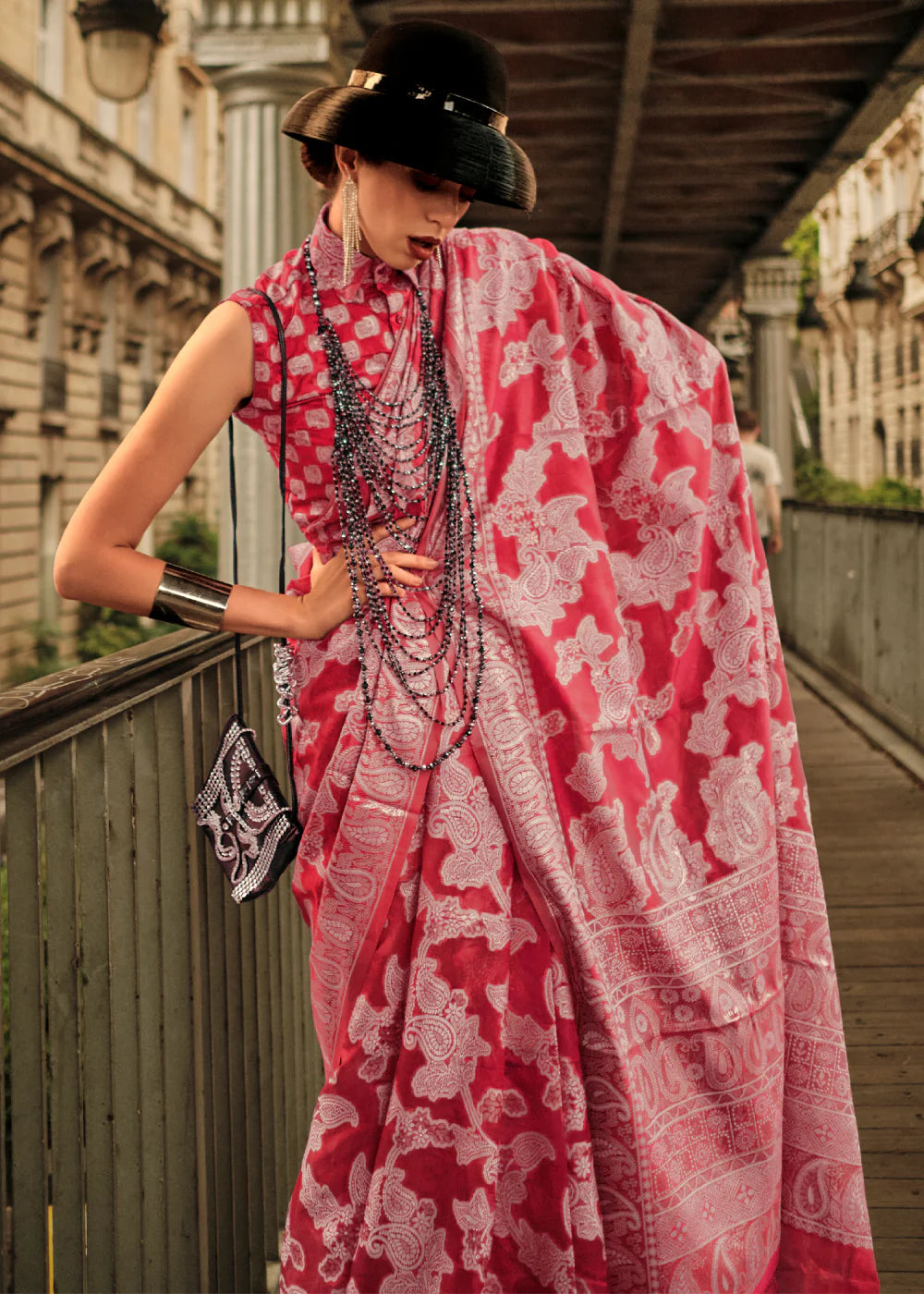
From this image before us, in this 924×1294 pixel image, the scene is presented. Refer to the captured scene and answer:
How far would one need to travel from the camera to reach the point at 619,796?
176 centimetres

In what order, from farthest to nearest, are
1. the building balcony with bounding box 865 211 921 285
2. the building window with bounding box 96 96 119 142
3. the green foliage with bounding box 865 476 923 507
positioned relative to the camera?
the building balcony with bounding box 865 211 921 285, the building window with bounding box 96 96 119 142, the green foliage with bounding box 865 476 923 507

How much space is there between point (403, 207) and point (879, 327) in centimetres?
4286

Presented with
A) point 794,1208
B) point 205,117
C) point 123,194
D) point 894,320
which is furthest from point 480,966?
point 894,320

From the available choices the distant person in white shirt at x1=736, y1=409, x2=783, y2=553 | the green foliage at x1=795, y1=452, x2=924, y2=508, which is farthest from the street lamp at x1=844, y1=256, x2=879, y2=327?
the green foliage at x1=795, y1=452, x2=924, y2=508

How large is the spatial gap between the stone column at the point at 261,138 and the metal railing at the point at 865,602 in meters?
3.34

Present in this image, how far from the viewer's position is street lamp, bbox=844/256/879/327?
13.6 metres

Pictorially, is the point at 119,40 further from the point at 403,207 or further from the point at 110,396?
the point at 110,396

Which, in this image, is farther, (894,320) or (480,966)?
(894,320)

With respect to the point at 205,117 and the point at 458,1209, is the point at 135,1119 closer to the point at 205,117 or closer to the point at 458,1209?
the point at 458,1209

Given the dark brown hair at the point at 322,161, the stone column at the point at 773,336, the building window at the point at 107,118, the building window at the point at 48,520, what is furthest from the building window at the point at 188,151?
the dark brown hair at the point at 322,161

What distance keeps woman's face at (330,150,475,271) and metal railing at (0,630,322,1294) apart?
2.04 feet

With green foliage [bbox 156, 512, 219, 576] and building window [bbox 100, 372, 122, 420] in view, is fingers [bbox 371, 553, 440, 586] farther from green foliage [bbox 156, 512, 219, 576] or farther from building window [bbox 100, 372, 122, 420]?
building window [bbox 100, 372, 122, 420]

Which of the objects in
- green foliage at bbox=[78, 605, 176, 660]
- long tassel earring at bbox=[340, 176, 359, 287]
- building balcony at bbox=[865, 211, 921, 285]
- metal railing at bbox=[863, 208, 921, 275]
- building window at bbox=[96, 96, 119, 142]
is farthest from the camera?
metal railing at bbox=[863, 208, 921, 275]

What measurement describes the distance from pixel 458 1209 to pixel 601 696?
0.64 metres
